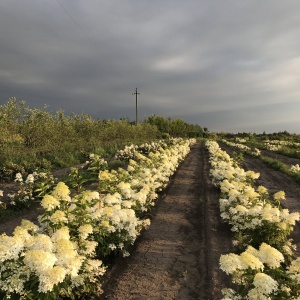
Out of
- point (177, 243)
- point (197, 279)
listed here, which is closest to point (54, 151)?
point (177, 243)

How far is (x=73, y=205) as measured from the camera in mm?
5387

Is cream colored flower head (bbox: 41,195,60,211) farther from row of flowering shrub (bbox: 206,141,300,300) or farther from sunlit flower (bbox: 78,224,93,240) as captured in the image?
row of flowering shrub (bbox: 206,141,300,300)

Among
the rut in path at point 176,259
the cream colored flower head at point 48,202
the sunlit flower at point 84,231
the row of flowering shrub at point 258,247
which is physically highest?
the cream colored flower head at point 48,202

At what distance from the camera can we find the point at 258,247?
22.1ft

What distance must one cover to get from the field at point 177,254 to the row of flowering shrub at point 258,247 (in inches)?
11.2

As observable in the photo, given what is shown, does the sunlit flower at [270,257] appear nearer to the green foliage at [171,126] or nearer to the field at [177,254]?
the field at [177,254]

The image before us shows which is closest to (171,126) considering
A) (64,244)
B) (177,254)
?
(177,254)

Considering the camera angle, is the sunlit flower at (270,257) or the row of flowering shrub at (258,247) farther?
the sunlit flower at (270,257)

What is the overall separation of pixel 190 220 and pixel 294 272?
540 cm

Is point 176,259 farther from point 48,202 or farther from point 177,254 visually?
point 48,202

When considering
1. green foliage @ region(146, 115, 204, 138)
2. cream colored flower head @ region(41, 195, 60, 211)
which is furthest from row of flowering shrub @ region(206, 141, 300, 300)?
green foliage @ region(146, 115, 204, 138)

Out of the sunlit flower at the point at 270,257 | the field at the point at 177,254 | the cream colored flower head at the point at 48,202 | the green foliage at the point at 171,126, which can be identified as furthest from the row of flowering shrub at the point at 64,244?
the green foliage at the point at 171,126

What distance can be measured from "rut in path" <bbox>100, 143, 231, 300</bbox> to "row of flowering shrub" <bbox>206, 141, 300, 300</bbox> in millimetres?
498

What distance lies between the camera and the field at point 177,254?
18.0ft
